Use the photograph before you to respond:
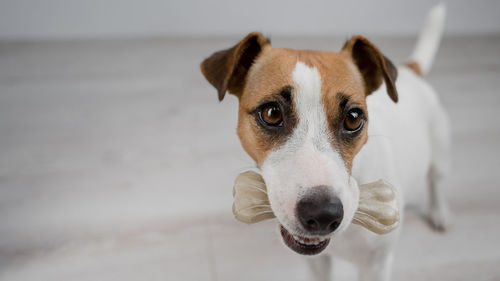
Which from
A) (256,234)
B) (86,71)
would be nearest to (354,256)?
(256,234)

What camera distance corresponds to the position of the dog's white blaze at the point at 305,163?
90 centimetres

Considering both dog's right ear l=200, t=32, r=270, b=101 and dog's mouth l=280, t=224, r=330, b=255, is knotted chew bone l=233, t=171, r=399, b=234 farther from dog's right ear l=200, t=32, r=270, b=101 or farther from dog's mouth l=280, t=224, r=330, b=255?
dog's right ear l=200, t=32, r=270, b=101

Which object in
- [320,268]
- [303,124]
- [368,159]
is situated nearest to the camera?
[303,124]

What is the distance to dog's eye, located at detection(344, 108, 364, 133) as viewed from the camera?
1018 mm

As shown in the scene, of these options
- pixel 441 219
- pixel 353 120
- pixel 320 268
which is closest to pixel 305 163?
pixel 353 120

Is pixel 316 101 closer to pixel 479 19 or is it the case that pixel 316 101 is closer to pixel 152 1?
pixel 152 1

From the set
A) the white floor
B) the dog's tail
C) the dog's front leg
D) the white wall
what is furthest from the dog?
the white wall

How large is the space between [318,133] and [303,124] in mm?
41

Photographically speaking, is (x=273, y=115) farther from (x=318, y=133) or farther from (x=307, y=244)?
(x=307, y=244)

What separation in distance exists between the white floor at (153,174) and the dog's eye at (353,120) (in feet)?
2.11

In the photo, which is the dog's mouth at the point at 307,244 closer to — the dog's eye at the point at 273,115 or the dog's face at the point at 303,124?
the dog's face at the point at 303,124

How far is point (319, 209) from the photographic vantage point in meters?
0.87

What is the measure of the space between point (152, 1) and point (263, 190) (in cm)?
278

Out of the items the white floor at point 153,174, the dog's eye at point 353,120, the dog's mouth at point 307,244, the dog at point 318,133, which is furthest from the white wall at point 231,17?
the dog's mouth at point 307,244
